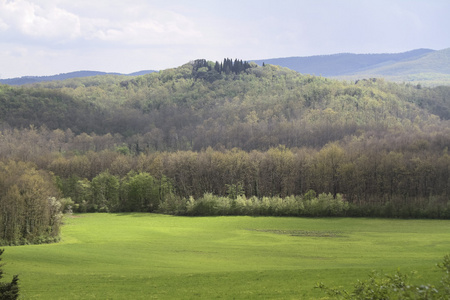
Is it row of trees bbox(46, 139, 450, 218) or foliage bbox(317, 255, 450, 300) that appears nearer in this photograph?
foliage bbox(317, 255, 450, 300)

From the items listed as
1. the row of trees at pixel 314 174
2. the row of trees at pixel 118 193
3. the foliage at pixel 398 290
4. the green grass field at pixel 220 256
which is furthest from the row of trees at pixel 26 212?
the foliage at pixel 398 290

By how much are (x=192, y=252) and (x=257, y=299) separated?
26.4 m

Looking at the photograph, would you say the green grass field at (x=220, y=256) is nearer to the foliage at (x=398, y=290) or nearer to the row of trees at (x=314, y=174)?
A: the foliage at (x=398, y=290)

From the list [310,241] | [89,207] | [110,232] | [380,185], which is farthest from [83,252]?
[380,185]

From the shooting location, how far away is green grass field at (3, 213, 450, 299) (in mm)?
37844

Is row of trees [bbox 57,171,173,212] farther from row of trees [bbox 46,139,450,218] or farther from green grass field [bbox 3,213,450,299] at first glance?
green grass field [bbox 3,213,450,299]

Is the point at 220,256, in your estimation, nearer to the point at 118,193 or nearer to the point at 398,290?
the point at 398,290

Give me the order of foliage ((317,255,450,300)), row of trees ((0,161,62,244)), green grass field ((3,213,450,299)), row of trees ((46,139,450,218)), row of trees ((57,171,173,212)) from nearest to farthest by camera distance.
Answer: foliage ((317,255,450,300)) < green grass field ((3,213,450,299)) < row of trees ((0,161,62,244)) < row of trees ((46,139,450,218)) < row of trees ((57,171,173,212))

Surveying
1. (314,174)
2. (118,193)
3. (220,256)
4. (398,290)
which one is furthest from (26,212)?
(314,174)

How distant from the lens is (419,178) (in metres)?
102

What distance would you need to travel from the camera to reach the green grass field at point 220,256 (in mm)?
37844

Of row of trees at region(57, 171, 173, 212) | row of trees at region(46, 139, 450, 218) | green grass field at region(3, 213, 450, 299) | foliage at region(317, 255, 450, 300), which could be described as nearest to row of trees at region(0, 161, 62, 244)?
green grass field at region(3, 213, 450, 299)

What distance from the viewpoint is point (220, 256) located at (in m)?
56.6

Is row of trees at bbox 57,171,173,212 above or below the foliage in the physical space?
below
